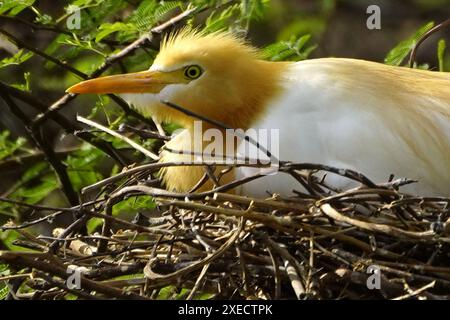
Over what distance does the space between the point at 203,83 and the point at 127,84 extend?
28cm

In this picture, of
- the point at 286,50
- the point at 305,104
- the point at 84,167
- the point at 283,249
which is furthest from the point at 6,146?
the point at 283,249

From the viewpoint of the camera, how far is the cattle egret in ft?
12.5

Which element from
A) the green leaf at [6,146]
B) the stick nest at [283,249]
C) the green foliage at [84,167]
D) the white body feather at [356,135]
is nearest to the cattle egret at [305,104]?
the white body feather at [356,135]

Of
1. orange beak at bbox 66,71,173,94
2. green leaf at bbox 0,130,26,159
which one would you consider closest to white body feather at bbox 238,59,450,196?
orange beak at bbox 66,71,173,94

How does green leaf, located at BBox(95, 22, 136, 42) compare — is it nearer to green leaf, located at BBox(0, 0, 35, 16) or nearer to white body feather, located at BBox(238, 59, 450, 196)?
green leaf, located at BBox(0, 0, 35, 16)

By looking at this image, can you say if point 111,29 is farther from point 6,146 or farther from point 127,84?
point 6,146

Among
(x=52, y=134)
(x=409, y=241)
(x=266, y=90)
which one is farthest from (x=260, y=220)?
(x=52, y=134)

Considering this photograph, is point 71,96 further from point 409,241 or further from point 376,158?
point 409,241

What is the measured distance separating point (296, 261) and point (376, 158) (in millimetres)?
562

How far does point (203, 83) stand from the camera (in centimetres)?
410

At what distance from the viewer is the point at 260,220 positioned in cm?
341

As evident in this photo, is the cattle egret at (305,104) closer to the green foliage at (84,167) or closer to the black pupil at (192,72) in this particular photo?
the black pupil at (192,72)

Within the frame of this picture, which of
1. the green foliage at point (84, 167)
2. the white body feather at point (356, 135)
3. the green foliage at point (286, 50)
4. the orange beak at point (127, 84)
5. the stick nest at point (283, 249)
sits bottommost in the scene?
the stick nest at point (283, 249)

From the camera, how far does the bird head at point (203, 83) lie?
4059 mm
